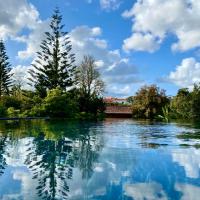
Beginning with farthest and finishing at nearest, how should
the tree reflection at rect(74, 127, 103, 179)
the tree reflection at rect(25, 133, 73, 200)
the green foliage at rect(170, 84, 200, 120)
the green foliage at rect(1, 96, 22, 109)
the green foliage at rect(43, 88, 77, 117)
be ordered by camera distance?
1. the green foliage at rect(170, 84, 200, 120)
2. the green foliage at rect(1, 96, 22, 109)
3. the green foliage at rect(43, 88, 77, 117)
4. the tree reflection at rect(74, 127, 103, 179)
5. the tree reflection at rect(25, 133, 73, 200)

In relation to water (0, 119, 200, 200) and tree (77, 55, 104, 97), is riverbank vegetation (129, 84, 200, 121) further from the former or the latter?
water (0, 119, 200, 200)

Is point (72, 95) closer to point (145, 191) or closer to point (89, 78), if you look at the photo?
point (89, 78)

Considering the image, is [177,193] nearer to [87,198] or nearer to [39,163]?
[87,198]

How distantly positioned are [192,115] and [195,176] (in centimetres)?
2923

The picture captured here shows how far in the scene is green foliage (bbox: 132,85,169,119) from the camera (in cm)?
3656

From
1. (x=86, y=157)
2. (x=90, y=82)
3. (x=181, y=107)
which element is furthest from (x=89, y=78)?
(x=86, y=157)

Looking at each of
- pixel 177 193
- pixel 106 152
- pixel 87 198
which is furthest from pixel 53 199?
pixel 106 152

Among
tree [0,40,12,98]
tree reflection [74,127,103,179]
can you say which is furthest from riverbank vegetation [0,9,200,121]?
tree reflection [74,127,103,179]

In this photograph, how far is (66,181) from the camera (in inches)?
192

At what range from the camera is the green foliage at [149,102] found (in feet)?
120

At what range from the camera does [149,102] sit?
36500 mm

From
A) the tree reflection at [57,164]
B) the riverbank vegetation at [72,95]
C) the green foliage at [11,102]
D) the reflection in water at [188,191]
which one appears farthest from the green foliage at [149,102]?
the reflection in water at [188,191]

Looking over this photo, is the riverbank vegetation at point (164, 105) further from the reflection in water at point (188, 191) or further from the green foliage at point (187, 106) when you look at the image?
the reflection in water at point (188, 191)

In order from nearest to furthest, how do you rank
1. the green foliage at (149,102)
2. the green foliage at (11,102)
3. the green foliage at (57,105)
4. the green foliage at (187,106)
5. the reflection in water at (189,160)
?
the reflection in water at (189,160) → the green foliage at (57,105) → the green foliage at (11,102) → the green foliage at (187,106) → the green foliage at (149,102)
